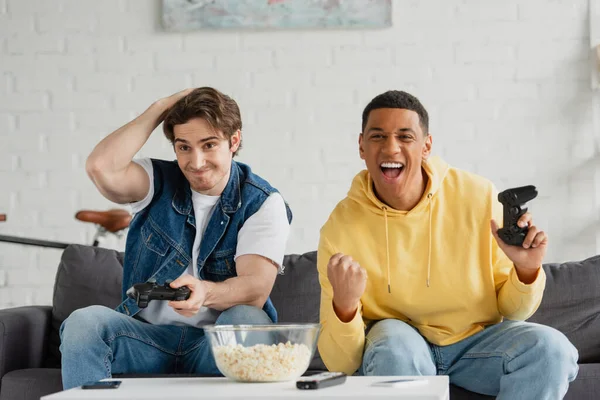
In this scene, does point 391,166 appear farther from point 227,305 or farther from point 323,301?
point 227,305

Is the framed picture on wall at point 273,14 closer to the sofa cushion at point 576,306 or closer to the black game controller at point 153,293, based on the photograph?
the sofa cushion at point 576,306

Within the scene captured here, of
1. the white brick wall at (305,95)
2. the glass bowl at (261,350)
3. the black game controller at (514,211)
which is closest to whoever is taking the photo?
the glass bowl at (261,350)

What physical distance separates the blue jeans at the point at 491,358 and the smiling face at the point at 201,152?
0.57 m

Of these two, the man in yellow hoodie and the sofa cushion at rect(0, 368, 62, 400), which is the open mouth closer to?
the man in yellow hoodie

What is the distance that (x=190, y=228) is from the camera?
7.45ft

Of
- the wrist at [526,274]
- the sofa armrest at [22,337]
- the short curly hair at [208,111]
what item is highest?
the short curly hair at [208,111]

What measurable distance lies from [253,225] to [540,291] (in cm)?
73

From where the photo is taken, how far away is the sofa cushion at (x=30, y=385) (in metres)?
2.33

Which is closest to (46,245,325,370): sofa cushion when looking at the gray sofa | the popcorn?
the gray sofa

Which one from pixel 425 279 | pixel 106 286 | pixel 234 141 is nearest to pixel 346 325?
pixel 425 279

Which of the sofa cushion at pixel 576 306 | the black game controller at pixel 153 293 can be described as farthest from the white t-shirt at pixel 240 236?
the sofa cushion at pixel 576 306

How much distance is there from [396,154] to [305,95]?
→ 4.69 feet

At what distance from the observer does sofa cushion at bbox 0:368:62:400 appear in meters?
2.33

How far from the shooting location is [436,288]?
2062 millimetres
